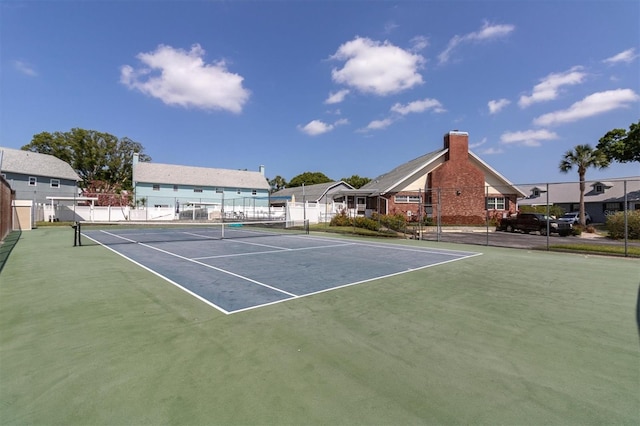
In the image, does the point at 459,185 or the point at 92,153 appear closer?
the point at 459,185

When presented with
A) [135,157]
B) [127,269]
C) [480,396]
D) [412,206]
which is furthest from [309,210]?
[135,157]

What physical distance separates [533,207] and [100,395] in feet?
165

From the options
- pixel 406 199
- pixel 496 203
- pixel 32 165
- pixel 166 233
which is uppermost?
pixel 32 165

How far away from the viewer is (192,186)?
49.1 meters

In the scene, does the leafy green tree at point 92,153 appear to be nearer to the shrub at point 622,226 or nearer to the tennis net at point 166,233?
the tennis net at point 166,233

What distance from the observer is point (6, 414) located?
259 cm

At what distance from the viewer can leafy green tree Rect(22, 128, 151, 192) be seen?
168ft

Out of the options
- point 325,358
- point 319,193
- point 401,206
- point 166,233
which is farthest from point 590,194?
point 325,358

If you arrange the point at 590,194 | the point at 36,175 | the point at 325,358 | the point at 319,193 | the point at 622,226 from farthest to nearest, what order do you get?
the point at 319,193 < the point at 590,194 < the point at 36,175 < the point at 622,226 < the point at 325,358

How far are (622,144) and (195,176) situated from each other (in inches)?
2323

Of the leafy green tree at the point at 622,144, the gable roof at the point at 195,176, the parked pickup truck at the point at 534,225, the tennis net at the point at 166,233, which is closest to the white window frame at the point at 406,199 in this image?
the parked pickup truck at the point at 534,225

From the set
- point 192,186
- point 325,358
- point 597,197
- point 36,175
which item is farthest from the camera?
point 192,186

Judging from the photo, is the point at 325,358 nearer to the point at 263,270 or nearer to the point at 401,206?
the point at 263,270

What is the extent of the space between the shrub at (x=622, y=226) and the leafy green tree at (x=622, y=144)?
2406 cm
